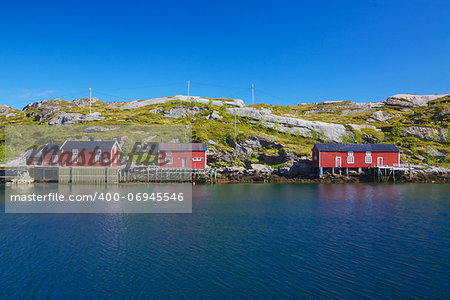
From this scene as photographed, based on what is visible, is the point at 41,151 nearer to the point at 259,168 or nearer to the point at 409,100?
the point at 259,168

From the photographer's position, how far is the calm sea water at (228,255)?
53.8 ft

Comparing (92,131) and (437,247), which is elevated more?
(92,131)

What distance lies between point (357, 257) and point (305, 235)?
6.05 meters

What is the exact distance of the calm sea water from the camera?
16406 mm

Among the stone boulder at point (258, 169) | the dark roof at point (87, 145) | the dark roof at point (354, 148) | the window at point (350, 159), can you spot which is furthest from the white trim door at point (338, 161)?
the dark roof at point (87, 145)

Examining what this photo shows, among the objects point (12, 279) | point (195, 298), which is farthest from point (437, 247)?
point (12, 279)

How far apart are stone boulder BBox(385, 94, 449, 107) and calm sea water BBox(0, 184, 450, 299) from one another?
485 ft

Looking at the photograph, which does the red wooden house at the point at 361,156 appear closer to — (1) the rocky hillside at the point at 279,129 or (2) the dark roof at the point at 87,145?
(1) the rocky hillside at the point at 279,129

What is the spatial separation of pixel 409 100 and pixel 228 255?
177894mm

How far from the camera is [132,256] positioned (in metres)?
21.3

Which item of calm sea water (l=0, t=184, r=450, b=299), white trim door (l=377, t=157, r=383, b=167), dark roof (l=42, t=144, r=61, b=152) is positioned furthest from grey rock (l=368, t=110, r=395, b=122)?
dark roof (l=42, t=144, r=61, b=152)

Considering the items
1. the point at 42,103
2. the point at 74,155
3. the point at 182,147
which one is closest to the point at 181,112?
the point at 182,147

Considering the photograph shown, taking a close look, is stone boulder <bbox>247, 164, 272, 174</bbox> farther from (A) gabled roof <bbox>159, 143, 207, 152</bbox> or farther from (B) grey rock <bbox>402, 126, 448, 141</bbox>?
(B) grey rock <bbox>402, 126, 448, 141</bbox>

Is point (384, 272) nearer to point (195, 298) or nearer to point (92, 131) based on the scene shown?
point (195, 298)
